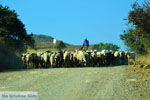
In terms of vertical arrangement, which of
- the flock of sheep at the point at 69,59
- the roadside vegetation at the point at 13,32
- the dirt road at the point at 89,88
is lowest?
the dirt road at the point at 89,88

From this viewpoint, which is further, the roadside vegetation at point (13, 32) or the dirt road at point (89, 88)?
the roadside vegetation at point (13, 32)

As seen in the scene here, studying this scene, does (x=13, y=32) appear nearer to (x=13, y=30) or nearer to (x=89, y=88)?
(x=13, y=30)

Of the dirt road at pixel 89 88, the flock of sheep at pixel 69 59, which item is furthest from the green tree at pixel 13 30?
the dirt road at pixel 89 88

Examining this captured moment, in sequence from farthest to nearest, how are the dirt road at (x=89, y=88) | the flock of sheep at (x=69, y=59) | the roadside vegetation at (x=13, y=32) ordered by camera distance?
the roadside vegetation at (x=13, y=32) → the flock of sheep at (x=69, y=59) → the dirt road at (x=89, y=88)

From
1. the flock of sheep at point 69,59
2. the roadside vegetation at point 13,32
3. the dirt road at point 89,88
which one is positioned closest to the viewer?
the dirt road at point 89,88

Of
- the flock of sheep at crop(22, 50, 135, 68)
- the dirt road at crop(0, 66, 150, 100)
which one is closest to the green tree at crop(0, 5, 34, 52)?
the flock of sheep at crop(22, 50, 135, 68)

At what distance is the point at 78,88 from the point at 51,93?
1.68 m

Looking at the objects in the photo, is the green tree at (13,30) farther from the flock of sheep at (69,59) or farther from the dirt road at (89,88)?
the dirt road at (89,88)

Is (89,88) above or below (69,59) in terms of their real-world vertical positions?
below


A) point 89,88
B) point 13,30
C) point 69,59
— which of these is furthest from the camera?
point 13,30

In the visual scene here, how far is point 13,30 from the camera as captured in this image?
168 ft

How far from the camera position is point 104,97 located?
15.6 metres

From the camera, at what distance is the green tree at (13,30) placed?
49.3m

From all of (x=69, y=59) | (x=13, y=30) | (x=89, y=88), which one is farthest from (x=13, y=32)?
(x=89, y=88)
